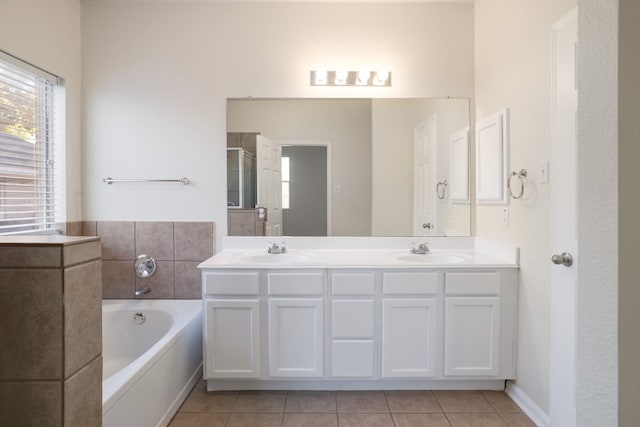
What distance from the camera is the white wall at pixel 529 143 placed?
191 cm

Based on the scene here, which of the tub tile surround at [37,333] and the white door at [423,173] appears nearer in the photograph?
the tub tile surround at [37,333]

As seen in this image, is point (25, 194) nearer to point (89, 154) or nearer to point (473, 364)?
point (89, 154)

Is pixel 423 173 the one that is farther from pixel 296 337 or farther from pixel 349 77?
pixel 296 337

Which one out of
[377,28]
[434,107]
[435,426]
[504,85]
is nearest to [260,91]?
[377,28]

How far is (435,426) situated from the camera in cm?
197

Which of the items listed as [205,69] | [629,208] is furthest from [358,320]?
[205,69]

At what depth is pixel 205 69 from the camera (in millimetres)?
2713

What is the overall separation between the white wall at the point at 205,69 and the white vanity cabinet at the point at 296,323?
2.73 feet

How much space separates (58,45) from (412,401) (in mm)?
3276

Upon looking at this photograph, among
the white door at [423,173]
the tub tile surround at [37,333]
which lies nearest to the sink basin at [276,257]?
the white door at [423,173]

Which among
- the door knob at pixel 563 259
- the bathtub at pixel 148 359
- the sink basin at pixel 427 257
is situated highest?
the door knob at pixel 563 259

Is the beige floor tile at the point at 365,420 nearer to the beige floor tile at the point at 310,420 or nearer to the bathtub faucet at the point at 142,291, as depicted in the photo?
the beige floor tile at the point at 310,420

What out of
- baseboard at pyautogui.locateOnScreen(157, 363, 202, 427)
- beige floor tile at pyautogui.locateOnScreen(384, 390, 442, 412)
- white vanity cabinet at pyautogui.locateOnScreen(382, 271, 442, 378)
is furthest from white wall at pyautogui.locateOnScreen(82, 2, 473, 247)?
beige floor tile at pyautogui.locateOnScreen(384, 390, 442, 412)

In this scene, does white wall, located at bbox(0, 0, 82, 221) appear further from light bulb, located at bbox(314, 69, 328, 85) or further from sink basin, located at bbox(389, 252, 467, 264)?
sink basin, located at bbox(389, 252, 467, 264)
